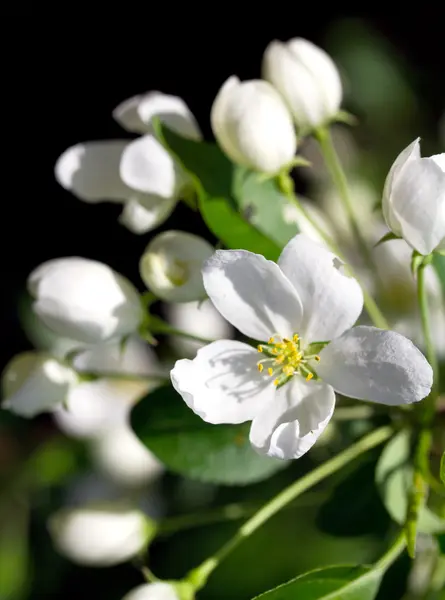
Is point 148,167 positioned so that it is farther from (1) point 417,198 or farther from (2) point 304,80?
(1) point 417,198

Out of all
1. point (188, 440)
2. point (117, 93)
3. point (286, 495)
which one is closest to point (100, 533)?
Answer: point (188, 440)

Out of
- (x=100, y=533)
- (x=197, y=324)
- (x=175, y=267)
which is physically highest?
(x=175, y=267)

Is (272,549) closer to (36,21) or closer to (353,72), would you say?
(353,72)

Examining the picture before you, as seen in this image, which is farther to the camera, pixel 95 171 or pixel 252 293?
pixel 95 171

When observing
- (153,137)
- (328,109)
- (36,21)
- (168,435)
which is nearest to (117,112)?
(153,137)

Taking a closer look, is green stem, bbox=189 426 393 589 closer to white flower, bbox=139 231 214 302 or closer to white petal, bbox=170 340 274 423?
white petal, bbox=170 340 274 423

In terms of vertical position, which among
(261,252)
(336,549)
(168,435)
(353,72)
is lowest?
(336,549)

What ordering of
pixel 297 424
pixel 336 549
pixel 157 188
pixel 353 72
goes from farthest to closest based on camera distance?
pixel 353 72 → pixel 336 549 → pixel 157 188 → pixel 297 424
